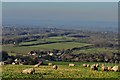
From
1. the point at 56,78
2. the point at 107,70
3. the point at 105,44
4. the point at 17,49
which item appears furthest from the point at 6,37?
the point at 56,78

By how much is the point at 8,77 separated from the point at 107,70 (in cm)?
906

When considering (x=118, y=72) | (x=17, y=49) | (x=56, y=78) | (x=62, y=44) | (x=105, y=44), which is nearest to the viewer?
(x=56, y=78)

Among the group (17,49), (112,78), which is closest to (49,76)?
(112,78)

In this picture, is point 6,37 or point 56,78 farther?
point 6,37

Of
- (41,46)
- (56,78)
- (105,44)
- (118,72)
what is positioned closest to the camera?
(56,78)

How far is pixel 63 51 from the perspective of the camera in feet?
212

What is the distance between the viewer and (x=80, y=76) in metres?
22.7

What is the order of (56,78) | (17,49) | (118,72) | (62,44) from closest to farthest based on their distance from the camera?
(56,78) < (118,72) < (17,49) < (62,44)

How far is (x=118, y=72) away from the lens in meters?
26.4

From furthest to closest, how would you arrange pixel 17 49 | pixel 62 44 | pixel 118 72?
pixel 62 44, pixel 17 49, pixel 118 72

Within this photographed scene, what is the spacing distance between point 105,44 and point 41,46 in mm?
17147

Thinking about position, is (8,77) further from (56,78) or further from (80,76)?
(80,76)

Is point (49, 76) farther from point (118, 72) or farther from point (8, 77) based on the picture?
point (118, 72)

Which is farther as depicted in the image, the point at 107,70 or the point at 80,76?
the point at 107,70
